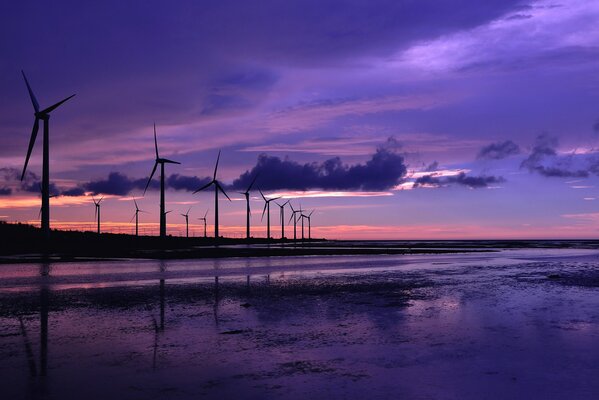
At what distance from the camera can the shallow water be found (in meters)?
7.61

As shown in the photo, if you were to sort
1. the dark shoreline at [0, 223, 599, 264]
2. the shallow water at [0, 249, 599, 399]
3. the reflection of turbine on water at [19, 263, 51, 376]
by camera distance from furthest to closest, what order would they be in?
1. the dark shoreline at [0, 223, 599, 264]
2. the reflection of turbine on water at [19, 263, 51, 376]
3. the shallow water at [0, 249, 599, 399]

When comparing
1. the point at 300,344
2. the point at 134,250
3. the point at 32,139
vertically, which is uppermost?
the point at 32,139

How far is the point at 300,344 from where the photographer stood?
1050cm

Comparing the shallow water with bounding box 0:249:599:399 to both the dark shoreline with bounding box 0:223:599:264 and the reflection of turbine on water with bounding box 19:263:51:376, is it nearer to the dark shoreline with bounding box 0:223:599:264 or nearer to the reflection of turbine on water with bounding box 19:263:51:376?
the reflection of turbine on water with bounding box 19:263:51:376

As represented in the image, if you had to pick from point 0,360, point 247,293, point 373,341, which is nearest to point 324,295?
point 247,293

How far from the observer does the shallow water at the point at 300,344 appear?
761cm

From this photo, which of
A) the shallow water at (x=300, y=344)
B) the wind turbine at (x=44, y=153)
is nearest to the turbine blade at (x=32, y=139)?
the wind turbine at (x=44, y=153)

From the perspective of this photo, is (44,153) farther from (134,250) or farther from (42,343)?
(42,343)

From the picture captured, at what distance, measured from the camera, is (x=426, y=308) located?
51.2 feet

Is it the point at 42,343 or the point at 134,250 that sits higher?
the point at 42,343

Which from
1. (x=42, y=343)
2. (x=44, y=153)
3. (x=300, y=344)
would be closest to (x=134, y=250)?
(x=44, y=153)

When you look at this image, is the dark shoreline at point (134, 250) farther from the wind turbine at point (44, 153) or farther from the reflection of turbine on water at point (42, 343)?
the reflection of turbine on water at point (42, 343)

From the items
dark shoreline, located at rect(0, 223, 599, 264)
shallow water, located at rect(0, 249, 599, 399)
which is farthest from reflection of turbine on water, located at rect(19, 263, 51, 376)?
dark shoreline, located at rect(0, 223, 599, 264)

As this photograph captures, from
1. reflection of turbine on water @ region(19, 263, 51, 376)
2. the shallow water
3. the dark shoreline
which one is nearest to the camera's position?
the shallow water
